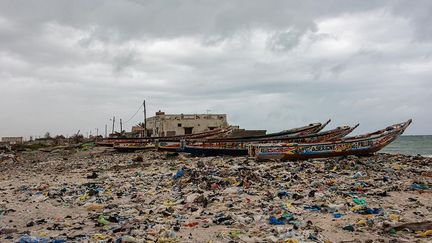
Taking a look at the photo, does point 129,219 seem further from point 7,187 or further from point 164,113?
point 164,113

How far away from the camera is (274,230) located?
5520mm

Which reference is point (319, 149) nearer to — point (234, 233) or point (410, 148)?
point (234, 233)

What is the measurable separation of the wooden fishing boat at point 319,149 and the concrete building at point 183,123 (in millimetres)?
24382

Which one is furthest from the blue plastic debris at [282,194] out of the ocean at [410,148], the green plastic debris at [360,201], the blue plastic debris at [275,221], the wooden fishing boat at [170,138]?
the ocean at [410,148]

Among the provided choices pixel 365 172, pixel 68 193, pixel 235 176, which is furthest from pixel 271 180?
pixel 68 193

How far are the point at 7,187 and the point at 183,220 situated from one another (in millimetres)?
7265

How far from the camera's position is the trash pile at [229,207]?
5387 mm

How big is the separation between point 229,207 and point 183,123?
3294 centimetres

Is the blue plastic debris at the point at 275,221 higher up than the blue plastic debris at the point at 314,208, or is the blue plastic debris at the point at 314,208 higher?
the blue plastic debris at the point at 314,208

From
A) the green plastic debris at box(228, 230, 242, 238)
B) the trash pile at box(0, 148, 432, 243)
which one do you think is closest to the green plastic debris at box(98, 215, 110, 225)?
the trash pile at box(0, 148, 432, 243)

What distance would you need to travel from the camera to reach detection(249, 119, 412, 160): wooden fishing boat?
1467 cm

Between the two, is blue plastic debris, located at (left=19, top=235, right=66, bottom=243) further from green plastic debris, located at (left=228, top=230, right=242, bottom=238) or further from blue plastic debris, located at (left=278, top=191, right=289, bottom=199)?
blue plastic debris, located at (left=278, top=191, right=289, bottom=199)

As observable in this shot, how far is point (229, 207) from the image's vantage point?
280 inches

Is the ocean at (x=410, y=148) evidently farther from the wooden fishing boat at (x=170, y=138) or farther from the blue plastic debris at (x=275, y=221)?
the blue plastic debris at (x=275, y=221)
